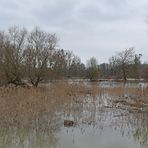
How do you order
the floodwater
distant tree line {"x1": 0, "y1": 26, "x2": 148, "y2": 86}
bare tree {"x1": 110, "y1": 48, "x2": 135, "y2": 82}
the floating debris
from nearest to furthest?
the floodwater
the floating debris
distant tree line {"x1": 0, "y1": 26, "x2": 148, "y2": 86}
bare tree {"x1": 110, "y1": 48, "x2": 135, "y2": 82}

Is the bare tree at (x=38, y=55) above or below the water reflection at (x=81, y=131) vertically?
above

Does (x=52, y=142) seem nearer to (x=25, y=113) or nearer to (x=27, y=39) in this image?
(x=25, y=113)

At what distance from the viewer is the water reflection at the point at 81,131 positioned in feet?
23.7

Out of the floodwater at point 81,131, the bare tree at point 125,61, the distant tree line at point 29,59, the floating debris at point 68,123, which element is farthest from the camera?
the bare tree at point 125,61

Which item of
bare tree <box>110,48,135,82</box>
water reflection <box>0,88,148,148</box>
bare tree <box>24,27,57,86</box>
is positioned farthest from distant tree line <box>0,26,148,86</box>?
bare tree <box>110,48,135,82</box>

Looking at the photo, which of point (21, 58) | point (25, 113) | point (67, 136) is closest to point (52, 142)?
point (67, 136)

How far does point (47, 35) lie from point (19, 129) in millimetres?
20629

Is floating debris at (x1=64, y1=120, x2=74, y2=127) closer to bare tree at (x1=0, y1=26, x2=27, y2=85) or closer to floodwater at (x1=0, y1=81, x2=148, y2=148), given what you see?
floodwater at (x1=0, y1=81, x2=148, y2=148)

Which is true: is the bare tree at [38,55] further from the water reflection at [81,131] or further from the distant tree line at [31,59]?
the water reflection at [81,131]

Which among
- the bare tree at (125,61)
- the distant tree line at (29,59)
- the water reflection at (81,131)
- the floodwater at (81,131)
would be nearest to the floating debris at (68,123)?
the floodwater at (81,131)

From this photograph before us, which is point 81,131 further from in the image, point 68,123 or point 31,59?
point 31,59

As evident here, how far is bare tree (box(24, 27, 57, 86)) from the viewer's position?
88.5ft

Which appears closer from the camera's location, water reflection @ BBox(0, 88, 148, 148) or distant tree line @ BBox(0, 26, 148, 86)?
water reflection @ BBox(0, 88, 148, 148)

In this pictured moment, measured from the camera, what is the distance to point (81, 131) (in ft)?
27.9
